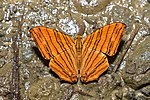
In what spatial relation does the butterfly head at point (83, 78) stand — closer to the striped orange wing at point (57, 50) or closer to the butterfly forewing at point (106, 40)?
the striped orange wing at point (57, 50)

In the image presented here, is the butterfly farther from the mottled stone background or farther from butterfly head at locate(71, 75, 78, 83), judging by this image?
the mottled stone background

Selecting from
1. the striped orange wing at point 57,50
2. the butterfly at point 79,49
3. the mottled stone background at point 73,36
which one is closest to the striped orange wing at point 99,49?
the butterfly at point 79,49

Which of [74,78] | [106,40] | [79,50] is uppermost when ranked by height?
[106,40]

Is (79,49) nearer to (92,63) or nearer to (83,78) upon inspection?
(92,63)

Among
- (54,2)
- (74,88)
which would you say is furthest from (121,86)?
(54,2)

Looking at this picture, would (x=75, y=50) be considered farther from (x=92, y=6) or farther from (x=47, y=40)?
(x=92, y=6)

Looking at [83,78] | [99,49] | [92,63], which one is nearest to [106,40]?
[99,49]
